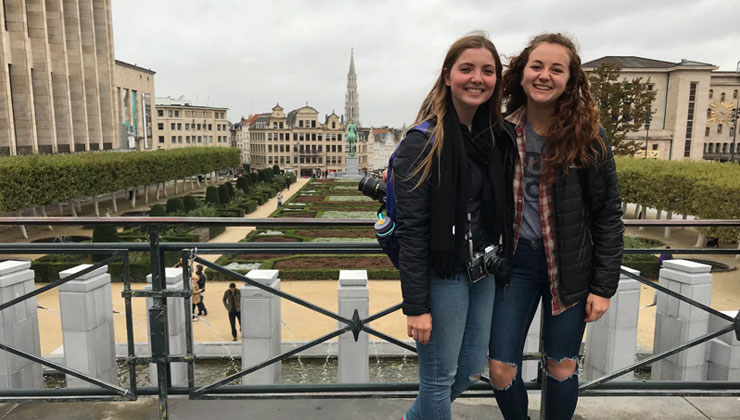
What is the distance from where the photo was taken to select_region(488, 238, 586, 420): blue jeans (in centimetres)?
238

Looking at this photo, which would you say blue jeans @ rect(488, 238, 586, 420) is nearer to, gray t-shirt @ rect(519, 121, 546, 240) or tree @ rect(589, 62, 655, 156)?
gray t-shirt @ rect(519, 121, 546, 240)

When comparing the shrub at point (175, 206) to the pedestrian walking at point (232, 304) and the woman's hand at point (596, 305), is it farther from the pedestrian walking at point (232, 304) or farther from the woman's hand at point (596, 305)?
the woman's hand at point (596, 305)

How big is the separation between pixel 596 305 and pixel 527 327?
1.06 ft

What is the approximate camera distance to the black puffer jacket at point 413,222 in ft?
6.78

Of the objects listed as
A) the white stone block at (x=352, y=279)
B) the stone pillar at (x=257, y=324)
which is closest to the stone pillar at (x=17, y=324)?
the stone pillar at (x=257, y=324)

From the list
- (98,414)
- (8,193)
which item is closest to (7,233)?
(8,193)

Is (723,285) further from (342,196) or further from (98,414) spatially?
(342,196)

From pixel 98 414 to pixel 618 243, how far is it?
10.1 feet

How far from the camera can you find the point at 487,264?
2.18 m

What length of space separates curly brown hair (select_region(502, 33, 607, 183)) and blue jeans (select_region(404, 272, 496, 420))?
0.59 m

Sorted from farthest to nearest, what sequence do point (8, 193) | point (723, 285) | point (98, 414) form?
point (8, 193)
point (723, 285)
point (98, 414)

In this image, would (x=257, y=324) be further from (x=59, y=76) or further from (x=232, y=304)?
(x=59, y=76)

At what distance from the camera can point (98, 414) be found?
3174mm

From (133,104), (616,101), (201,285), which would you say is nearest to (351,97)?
(133,104)
